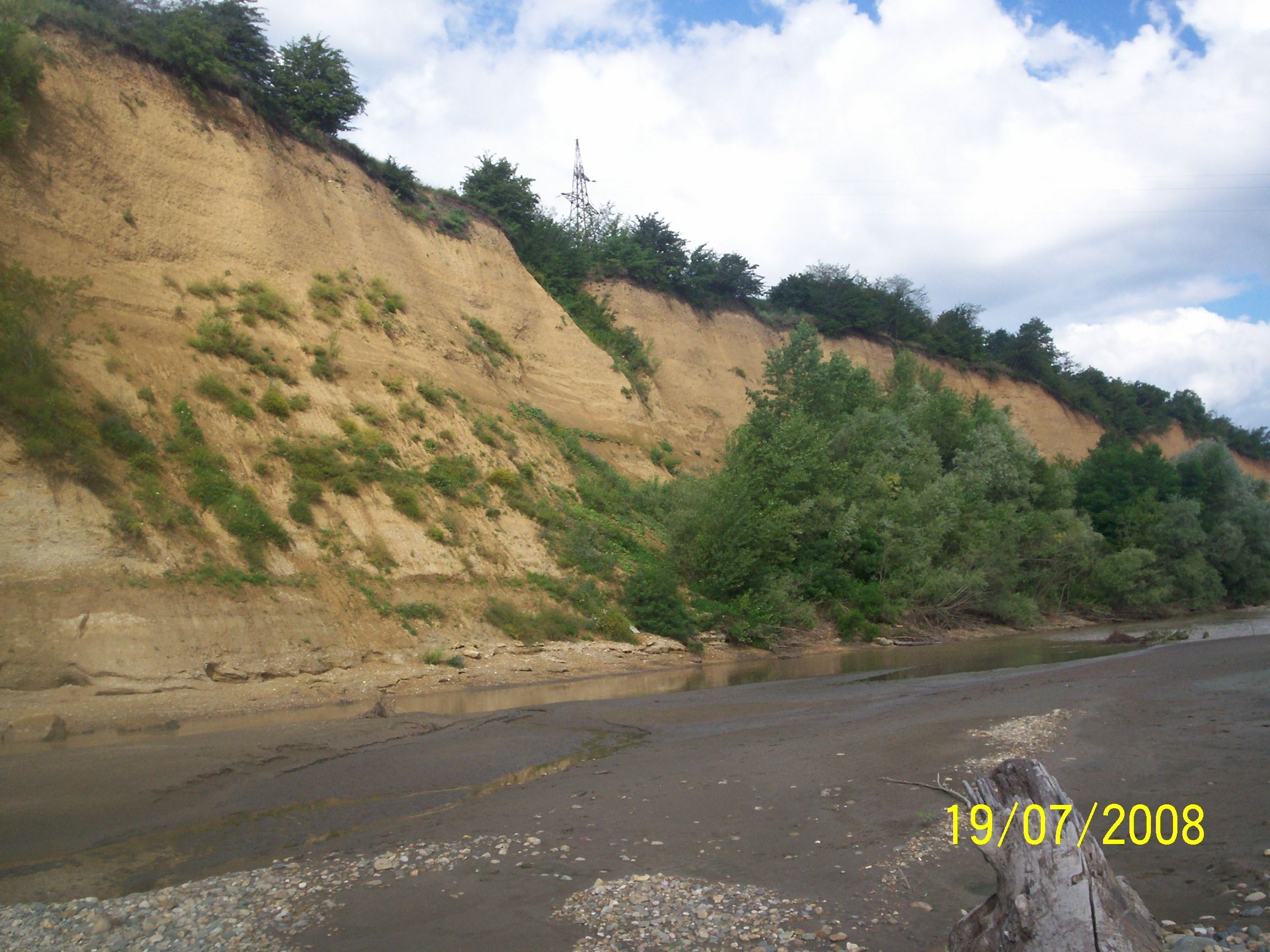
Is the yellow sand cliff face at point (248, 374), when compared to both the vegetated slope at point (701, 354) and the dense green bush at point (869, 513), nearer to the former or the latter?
the dense green bush at point (869, 513)

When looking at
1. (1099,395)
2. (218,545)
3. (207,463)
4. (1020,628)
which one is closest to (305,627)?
(218,545)

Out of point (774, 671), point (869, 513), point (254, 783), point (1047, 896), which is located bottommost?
point (774, 671)

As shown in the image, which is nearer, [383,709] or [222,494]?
[383,709]

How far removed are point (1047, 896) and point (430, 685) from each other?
45.1 feet

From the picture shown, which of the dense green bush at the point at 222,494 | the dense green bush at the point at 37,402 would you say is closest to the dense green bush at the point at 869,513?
the dense green bush at the point at 222,494

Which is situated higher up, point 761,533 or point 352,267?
point 352,267

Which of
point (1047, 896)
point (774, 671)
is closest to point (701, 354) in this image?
point (774, 671)

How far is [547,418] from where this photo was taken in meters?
31.1

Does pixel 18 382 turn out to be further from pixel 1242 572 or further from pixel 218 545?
pixel 1242 572

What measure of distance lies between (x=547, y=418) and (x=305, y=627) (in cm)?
1586

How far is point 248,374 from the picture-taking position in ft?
69.5
